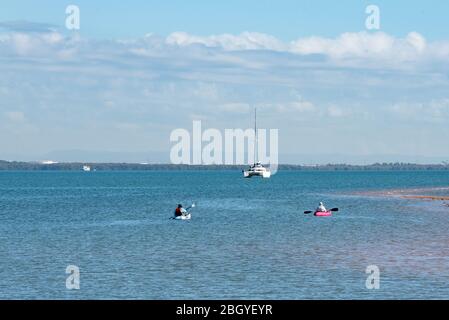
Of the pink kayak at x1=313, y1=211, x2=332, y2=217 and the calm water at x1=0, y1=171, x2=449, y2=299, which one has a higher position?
the pink kayak at x1=313, y1=211, x2=332, y2=217

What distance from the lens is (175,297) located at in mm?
40156

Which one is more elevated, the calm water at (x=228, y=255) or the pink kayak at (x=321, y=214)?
the pink kayak at (x=321, y=214)

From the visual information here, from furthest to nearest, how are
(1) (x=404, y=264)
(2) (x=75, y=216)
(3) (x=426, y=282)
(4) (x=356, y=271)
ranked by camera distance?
1. (2) (x=75, y=216)
2. (1) (x=404, y=264)
3. (4) (x=356, y=271)
4. (3) (x=426, y=282)

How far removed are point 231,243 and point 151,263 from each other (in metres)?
14.6

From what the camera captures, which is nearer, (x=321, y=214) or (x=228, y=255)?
(x=228, y=255)

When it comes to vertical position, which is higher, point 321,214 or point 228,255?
point 321,214

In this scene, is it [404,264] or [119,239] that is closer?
[404,264]

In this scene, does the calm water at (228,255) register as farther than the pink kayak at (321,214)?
No

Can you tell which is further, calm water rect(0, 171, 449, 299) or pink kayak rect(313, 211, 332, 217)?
pink kayak rect(313, 211, 332, 217)

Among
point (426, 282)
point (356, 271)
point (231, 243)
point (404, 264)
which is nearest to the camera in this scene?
point (426, 282)
